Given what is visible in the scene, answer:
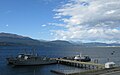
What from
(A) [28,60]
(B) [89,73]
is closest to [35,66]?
(A) [28,60]

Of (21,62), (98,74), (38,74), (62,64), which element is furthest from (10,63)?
(98,74)

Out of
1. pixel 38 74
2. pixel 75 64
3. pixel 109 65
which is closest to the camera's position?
pixel 109 65

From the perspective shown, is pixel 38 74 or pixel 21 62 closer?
pixel 38 74

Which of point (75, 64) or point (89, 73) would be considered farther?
point (75, 64)

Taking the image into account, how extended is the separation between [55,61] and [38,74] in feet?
90.7

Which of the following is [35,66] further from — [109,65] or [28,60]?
[109,65]

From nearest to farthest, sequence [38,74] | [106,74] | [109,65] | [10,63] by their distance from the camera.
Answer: [106,74]
[109,65]
[38,74]
[10,63]

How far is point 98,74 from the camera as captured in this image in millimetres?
38656

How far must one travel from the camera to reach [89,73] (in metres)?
39.8

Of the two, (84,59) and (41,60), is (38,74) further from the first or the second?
(84,59)

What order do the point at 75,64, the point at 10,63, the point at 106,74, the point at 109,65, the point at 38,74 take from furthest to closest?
the point at 10,63
the point at 75,64
the point at 38,74
the point at 109,65
the point at 106,74

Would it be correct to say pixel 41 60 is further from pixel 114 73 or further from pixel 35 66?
pixel 114 73

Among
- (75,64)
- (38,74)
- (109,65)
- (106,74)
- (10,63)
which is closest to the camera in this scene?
(106,74)

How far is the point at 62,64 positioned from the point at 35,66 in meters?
11.2
